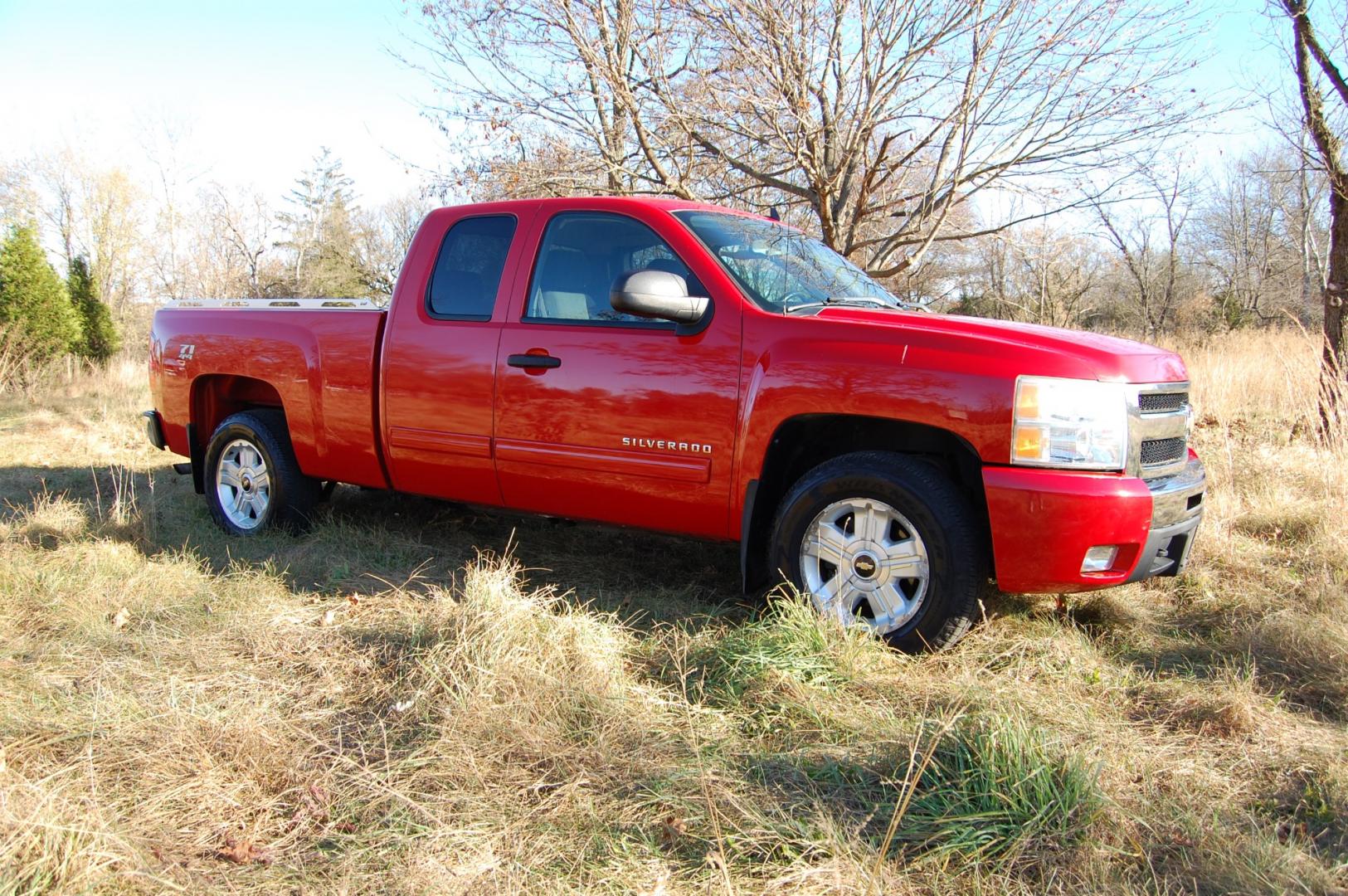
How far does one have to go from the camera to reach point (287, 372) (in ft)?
16.9

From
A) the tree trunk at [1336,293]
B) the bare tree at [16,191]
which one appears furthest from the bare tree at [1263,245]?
the bare tree at [16,191]

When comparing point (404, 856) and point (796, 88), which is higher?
point (796, 88)

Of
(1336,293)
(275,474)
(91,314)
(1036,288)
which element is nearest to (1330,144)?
(1336,293)

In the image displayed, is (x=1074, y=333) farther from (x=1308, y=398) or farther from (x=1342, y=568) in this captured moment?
(x=1308, y=398)

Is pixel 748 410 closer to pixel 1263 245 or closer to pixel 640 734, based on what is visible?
pixel 640 734

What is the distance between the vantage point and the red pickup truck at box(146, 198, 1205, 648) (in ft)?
10.6

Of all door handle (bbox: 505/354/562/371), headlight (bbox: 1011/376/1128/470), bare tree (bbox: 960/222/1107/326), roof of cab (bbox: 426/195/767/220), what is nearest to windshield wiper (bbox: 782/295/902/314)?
roof of cab (bbox: 426/195/767/220)

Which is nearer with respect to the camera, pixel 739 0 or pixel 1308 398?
pixel 739 0

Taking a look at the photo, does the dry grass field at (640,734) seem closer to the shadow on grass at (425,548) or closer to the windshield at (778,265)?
the shadow on grass at (425,548)

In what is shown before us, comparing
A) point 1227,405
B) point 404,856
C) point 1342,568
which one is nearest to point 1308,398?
point 1227,405

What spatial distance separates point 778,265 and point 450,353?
168 centimetres

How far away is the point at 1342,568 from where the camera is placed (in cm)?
438

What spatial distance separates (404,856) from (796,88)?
20.1 feet

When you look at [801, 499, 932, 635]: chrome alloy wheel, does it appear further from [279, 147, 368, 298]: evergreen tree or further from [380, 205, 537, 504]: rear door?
[279, 147, 368, 298]: evergreen tree
